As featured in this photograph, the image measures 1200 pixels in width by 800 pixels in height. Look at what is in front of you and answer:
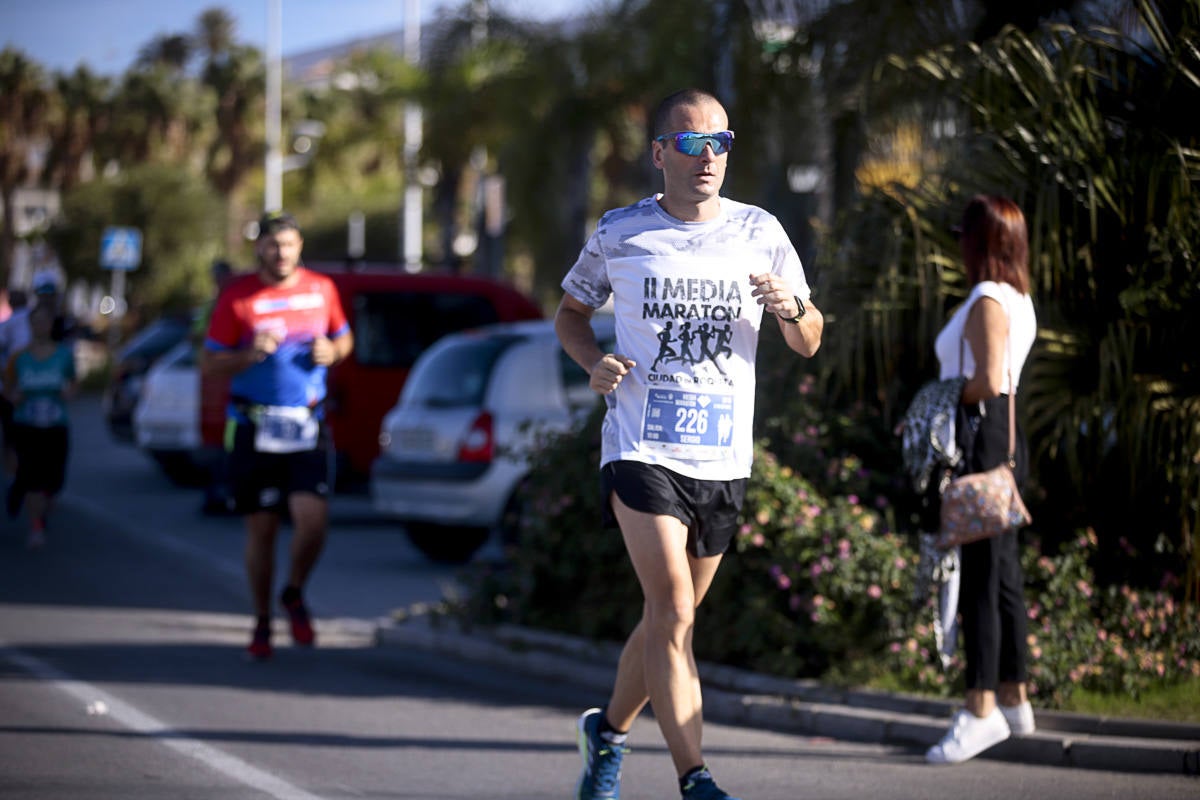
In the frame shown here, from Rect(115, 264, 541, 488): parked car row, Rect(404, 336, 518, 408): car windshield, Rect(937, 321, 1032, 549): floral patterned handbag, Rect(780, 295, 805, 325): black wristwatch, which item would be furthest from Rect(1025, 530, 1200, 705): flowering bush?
Rect(115, 264, 541, 488): parked car row

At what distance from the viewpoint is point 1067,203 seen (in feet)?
25.6

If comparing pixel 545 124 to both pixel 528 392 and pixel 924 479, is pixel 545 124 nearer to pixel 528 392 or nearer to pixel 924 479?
pixel 528 392

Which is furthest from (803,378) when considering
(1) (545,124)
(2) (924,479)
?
(1) (545,124)

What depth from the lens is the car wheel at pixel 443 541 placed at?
12.5 metres

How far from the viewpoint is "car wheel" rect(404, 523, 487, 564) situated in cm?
1245

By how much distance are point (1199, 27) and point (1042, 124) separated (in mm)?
757

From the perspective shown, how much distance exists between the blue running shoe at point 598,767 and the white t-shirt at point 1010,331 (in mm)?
1949

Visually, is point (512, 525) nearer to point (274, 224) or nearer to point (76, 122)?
point (274, 224)

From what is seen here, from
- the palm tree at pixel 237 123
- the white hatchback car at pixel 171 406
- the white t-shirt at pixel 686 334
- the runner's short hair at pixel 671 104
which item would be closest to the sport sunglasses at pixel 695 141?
the runner's short hair at pixel 671 104

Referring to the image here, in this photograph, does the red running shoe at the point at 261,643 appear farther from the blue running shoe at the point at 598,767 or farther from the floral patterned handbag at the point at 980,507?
the floral patterned handbag at the point at 980,507

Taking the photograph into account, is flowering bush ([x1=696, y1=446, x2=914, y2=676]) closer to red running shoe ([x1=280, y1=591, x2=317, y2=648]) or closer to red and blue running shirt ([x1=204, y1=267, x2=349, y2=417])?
red running shoe ([x1=280, y1=591, x2=317, y2=648])

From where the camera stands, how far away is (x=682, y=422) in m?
4.93

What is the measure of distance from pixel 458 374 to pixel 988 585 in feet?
20.0

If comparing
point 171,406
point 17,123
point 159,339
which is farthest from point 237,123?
point 171,406
